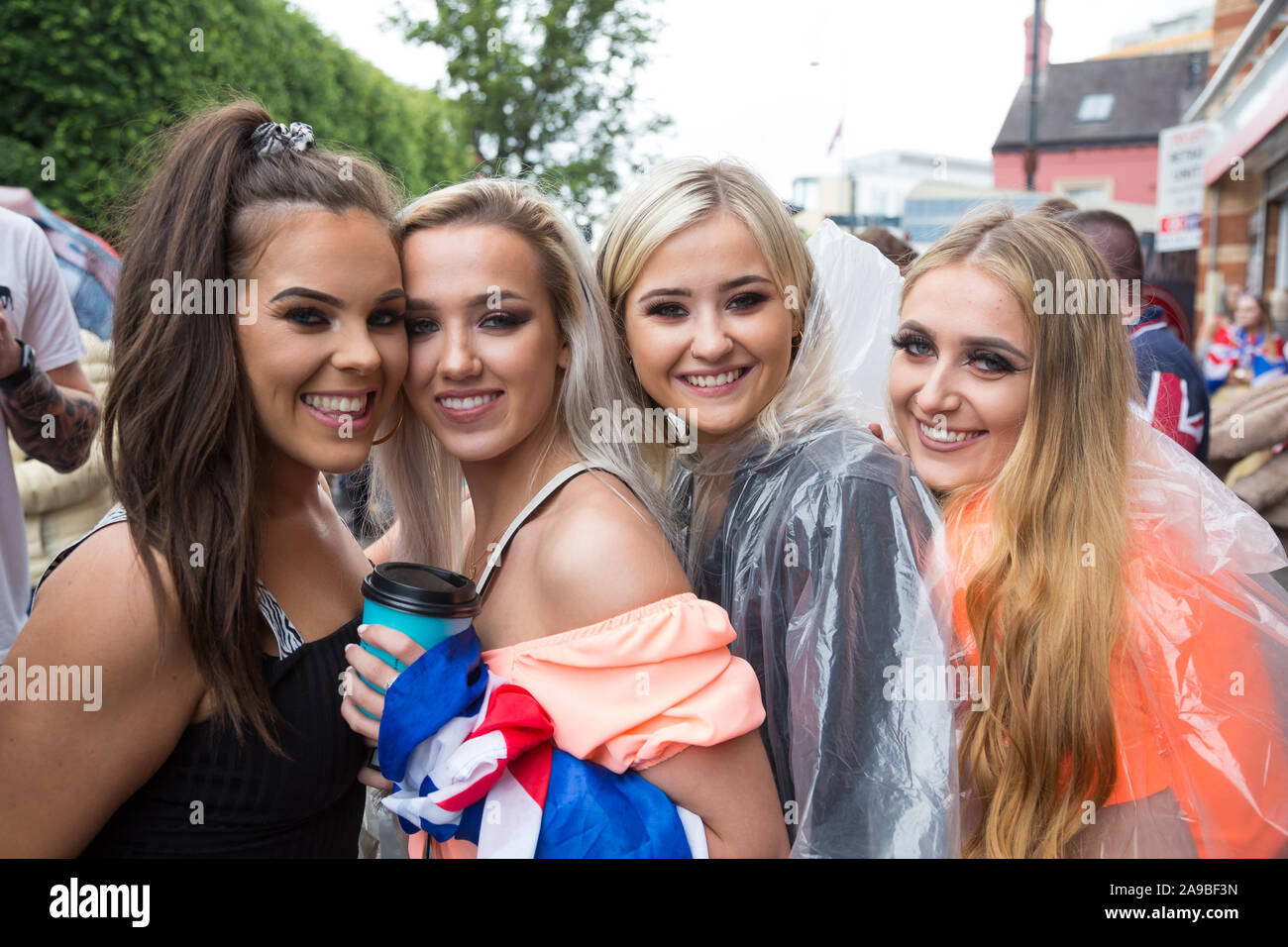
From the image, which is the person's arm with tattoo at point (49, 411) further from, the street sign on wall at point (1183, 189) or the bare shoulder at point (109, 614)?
the street sign on wall at point (1183, 189)

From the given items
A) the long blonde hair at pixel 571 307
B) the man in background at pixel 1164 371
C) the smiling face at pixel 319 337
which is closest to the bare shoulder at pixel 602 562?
the long blonde hair at pixel 571 307

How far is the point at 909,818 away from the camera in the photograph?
1741 mm

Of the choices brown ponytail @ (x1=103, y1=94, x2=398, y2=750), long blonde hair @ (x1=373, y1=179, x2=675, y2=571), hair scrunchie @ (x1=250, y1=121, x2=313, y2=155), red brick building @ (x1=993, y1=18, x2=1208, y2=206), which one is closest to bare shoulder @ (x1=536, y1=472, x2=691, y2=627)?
long blonde hair @ (x1=373, y1=179, x2=675, y2=571)

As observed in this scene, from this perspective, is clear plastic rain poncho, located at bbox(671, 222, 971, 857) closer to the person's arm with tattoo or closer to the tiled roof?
the person's arm with tattoo

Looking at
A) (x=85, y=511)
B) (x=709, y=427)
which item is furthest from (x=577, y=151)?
(x=709, y=427)

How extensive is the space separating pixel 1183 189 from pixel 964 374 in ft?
24.1

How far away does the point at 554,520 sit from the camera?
70.6 inches

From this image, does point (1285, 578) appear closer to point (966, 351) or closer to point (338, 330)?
point (966, 351)

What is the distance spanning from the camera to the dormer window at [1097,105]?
21422 mm

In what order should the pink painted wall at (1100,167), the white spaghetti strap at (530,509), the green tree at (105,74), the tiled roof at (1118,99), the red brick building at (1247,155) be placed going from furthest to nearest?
the pink painted wall at (1100,167) < the tiled roof at (1118,99) < the red brick building at (1247,155) < the green tree at (105,74) < the white spaghetti strap at (530,509)

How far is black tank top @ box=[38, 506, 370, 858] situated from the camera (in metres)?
1.55

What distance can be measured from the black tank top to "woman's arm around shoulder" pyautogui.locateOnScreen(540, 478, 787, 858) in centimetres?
46

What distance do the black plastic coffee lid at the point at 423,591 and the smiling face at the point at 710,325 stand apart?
759 mm

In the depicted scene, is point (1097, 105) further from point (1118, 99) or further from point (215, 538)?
point (215, 538)
